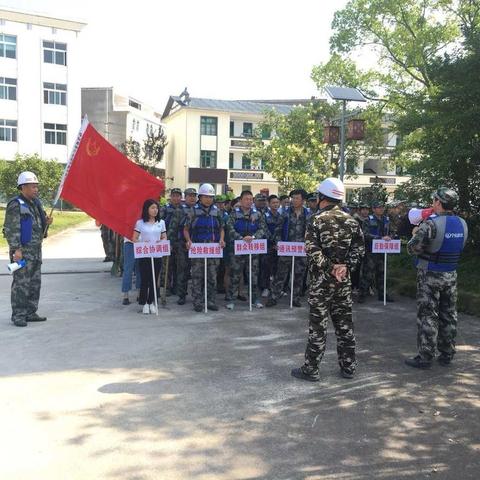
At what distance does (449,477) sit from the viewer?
11.3 ft

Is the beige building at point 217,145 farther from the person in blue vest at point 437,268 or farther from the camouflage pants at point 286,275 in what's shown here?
the person in blue vest at point 437,268

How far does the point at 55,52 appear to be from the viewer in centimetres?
4416

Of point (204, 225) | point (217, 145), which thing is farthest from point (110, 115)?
point (204, 225)

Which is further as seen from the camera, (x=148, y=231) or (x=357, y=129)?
(x=357, y=129)

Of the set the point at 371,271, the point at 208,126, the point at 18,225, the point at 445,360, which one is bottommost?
the point at 445,360

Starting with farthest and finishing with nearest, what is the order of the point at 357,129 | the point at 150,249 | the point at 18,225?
the point at 357,129 → the point at 150,249 → the point at 18,225

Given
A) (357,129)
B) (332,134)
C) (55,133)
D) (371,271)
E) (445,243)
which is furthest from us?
(55,133)

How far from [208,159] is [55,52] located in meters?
16.9

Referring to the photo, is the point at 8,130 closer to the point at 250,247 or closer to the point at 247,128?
the point at 247,128

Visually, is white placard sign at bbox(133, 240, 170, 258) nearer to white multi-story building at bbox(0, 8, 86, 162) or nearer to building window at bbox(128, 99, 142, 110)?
white multi-story building at bbox(0, 8, 86, 162)

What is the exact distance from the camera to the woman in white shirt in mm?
7992

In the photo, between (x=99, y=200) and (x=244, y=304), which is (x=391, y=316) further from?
(x=99, y=200)

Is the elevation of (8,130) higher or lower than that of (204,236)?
higher

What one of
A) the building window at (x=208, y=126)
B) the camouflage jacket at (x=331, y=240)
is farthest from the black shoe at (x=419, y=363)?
the building window at (x=208, y=126)
